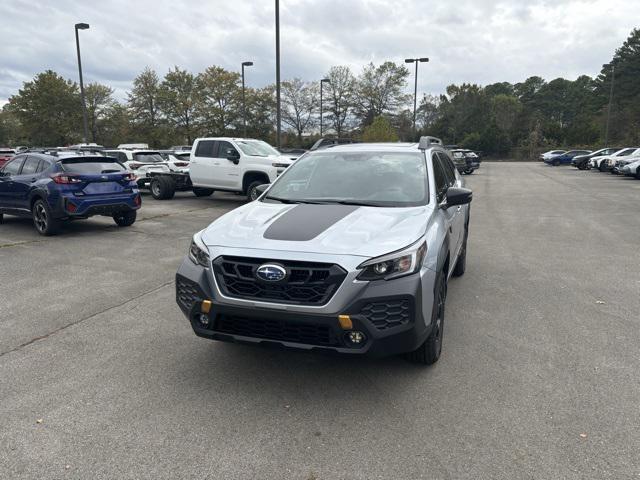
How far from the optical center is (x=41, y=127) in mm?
47875

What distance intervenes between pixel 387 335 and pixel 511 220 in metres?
9.93

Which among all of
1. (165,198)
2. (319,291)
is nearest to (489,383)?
(319,291)

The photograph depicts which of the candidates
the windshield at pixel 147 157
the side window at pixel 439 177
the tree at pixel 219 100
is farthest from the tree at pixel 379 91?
the side window at pixel 439 177

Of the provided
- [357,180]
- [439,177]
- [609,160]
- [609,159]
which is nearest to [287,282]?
[357,180]

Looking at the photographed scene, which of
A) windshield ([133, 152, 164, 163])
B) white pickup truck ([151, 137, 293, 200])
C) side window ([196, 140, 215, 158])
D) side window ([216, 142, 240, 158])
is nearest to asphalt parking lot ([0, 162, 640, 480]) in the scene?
white pickup truck ([151, 137, 293, 200])

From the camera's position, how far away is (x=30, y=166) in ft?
32.8

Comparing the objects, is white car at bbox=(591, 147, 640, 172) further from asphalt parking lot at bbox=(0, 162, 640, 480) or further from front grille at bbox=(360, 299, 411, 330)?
front grille at bbox=(360, 299, 411, 330)

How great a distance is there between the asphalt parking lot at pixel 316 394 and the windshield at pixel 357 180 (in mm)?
1353

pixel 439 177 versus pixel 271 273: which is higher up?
pixel 439 177

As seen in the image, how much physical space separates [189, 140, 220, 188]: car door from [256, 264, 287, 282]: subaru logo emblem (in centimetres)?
1217

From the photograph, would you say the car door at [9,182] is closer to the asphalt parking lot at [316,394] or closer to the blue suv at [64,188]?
the blue suv at [64,188]

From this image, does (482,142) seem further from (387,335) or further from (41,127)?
(387,335)

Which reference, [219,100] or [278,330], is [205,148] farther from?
[219,100]

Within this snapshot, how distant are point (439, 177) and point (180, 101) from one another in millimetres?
49401
